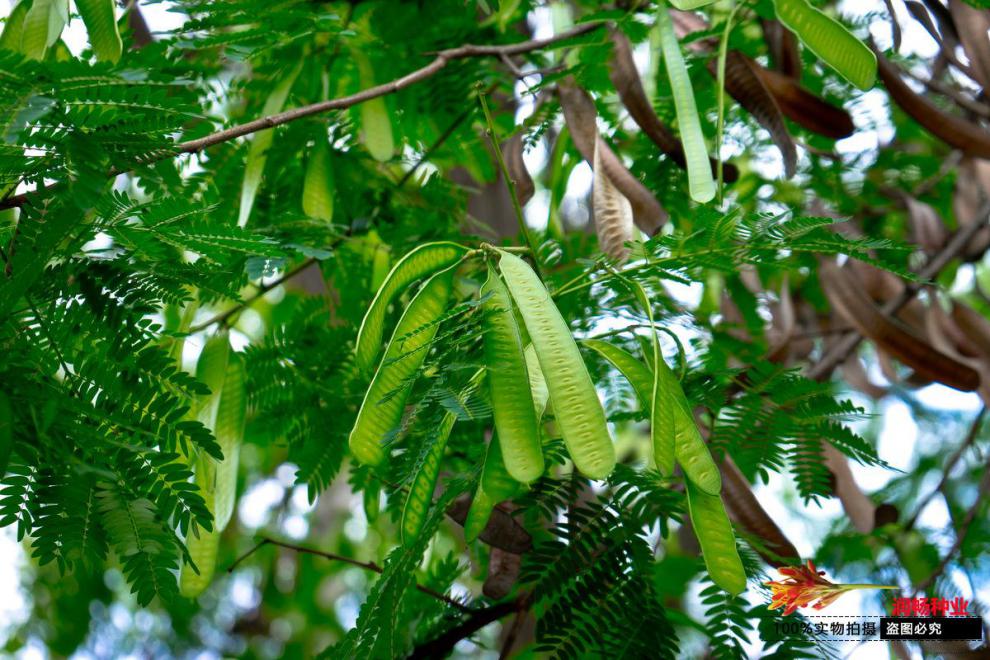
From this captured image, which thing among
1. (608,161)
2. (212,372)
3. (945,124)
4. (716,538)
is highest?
(945,124)

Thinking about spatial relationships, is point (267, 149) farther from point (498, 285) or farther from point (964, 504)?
point (964, 504)

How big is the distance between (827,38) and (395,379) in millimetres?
572

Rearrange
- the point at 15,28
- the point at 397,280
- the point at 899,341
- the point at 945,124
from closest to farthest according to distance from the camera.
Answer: the point at 397,280 → the point at 15,28 → the point at 945,124 → the point at 899,341

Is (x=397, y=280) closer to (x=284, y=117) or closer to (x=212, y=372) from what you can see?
(x=284, y=117)

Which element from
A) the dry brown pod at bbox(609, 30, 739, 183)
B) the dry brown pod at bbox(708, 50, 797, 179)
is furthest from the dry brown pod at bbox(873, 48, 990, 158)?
the dry brown pod at bbox(609, 30, 739, 183)

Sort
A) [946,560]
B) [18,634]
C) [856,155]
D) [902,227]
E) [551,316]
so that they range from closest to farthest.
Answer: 1. [551,316]
2. [946,560]
3. [856,155]
4. [902,227]
5. [18,634]

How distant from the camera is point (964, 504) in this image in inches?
102

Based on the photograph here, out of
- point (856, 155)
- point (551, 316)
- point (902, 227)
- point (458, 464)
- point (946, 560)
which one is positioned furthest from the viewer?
point (902, 227)

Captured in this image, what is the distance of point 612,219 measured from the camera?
113 centimetres

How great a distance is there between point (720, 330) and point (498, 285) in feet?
3.55

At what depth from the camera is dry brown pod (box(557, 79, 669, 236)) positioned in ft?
3.96

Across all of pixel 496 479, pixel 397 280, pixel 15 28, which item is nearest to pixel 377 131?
pixel 15 28

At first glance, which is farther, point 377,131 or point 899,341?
point 899,341

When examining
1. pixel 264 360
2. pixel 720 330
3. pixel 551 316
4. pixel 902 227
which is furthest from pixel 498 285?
pixel 902 227
